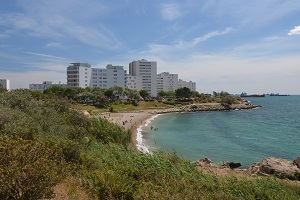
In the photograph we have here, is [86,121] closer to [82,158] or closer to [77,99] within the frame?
[82,158]

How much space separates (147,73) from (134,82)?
14908 millimetres

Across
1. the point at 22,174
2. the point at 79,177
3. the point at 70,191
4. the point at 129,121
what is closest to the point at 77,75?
the point at 129,121

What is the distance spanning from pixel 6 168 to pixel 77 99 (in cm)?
9914

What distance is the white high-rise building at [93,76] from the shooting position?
129 meters

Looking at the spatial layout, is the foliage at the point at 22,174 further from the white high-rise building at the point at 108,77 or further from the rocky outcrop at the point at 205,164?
the white high-rise building at the point at 108,77

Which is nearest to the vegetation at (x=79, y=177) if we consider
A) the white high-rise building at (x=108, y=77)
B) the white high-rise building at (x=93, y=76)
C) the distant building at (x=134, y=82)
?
the white high-rise building at (x=93, y=76)

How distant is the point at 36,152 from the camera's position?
21.5ft

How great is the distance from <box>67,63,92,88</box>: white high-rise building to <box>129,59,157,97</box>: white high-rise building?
151ft

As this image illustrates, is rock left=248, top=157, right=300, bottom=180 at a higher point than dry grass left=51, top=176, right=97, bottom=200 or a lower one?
lower

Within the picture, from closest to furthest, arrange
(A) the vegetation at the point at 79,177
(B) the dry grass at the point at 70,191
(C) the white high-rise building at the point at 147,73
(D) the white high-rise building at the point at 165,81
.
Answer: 1. (A) the vegetation at the point at 79,177
2. (B) the dry grass at the point at 70,191
3. (C) the white high-rise building at the point at 147,73
4. (D) the white high-rise building at the point at 165,81

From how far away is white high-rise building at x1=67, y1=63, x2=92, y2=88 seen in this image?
128 meters

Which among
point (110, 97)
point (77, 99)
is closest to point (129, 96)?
point (110, 97)

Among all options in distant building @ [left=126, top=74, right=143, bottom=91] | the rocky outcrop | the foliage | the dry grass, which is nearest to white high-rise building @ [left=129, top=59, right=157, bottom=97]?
distant building @ [left=126, top=74, right=143, bottom=91]

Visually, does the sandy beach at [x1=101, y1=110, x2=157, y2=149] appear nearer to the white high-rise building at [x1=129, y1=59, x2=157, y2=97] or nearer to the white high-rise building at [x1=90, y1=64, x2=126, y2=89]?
the white high-rise building at [x1=90, y1=64, x2=126, y2=89]
